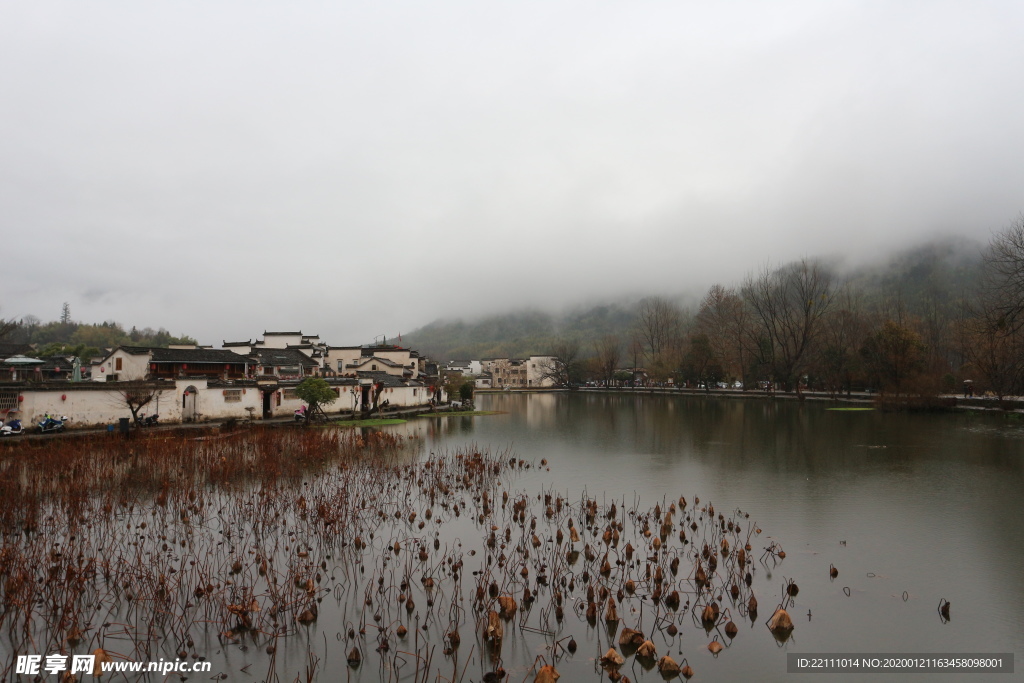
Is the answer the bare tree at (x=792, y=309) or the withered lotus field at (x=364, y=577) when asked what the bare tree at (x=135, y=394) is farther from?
the bare tree at (x=792, y=309)

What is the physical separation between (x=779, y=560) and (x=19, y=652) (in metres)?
11.2

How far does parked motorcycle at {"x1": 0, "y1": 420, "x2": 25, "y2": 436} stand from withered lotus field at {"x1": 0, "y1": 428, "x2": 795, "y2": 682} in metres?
8.78

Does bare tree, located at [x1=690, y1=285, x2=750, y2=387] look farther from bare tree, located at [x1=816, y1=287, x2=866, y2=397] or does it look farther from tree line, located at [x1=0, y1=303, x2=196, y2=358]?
tree line, located at [x1=0, y1=303, x2=196, y2=358]

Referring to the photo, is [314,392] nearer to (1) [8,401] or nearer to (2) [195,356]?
(2) [195,356]

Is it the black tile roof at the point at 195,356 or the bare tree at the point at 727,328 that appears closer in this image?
the black tile roof at the point at 195,356

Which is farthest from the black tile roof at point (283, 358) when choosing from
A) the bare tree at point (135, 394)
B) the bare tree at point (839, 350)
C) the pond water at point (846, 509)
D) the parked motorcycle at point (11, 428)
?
the bare tree at point (839, 350)

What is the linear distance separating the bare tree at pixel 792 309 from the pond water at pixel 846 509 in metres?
29.4

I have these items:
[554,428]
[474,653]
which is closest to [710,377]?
[554,428]

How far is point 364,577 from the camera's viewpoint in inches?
367

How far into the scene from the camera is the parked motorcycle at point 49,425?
2406 cm

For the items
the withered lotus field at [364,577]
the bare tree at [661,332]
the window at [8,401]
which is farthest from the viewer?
the bare tree at [661,332]

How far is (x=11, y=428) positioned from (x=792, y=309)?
2687 inches

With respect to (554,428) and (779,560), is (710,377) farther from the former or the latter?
(779,560)

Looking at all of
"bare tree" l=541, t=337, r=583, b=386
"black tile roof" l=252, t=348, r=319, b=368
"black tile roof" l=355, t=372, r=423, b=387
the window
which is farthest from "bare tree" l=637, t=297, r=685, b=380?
the window
